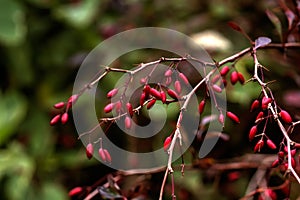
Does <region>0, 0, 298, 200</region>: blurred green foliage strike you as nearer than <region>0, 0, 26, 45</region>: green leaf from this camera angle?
Yes

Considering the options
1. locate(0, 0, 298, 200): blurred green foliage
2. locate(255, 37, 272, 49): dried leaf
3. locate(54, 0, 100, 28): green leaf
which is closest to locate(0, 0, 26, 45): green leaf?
locate(0, 0, 298, 200): blurred green foliage

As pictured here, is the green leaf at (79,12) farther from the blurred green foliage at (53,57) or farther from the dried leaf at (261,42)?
the dried leaf at (261,42)

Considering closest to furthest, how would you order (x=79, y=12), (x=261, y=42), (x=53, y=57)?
(x=261, y=42)
(x=79, y=12)
(x=53, y=57)

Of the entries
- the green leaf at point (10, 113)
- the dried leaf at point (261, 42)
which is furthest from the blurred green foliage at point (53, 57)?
the dried leaf at point (261, 42)

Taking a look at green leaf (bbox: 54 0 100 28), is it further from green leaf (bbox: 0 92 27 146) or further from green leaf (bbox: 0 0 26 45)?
green leaf (bbox: 0 92 27 146)

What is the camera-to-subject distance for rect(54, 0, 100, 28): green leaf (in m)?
2.18

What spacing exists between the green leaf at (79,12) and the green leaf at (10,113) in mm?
400

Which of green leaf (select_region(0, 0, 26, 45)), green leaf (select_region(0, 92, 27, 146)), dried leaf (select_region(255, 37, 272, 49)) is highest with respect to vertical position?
dried leaf (select_region(255, 37, 272, 49))

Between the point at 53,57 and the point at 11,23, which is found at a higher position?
the point at 11,23

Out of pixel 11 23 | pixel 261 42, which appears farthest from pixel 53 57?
pixel 261 42

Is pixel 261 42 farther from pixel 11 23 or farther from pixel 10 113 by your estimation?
pixel 11 23

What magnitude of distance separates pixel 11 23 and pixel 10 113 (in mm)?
399

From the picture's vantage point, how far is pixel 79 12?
218 cm

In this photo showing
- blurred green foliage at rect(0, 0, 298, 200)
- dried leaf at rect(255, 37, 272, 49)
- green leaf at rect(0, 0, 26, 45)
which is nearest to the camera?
dried leaf at rect(255, 37, 272, 49)
